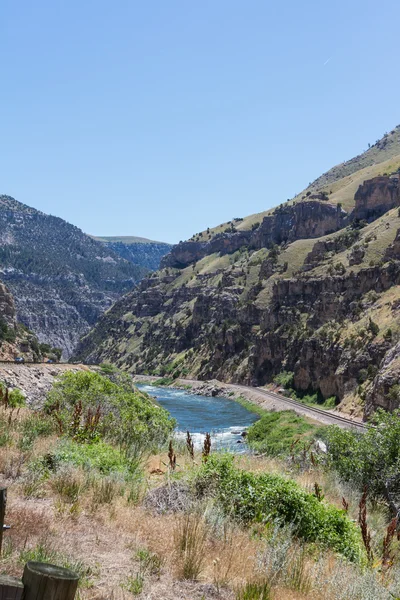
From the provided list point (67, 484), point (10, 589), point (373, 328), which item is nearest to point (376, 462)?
point (67, 484)

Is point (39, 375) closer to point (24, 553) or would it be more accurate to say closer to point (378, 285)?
point (24, 553)

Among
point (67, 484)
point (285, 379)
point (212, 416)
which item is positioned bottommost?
point (212, 416)

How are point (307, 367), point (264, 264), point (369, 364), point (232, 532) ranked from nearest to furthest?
point (232, 532), point (369, 364), point (307, 367), point (264, 264)

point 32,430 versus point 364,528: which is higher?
point 364,528

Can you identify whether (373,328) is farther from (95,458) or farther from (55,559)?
(55,559)

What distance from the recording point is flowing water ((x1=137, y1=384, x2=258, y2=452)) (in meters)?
56.4

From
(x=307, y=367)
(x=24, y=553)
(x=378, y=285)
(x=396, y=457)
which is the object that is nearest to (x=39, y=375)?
(x=396, y=457)

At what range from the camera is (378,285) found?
99.5 m

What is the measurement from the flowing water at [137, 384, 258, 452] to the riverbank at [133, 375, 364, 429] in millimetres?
2707

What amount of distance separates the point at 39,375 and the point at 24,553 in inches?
1708

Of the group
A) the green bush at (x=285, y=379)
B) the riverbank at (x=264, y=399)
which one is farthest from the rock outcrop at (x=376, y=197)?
the riverbank at (x=264, y=399)

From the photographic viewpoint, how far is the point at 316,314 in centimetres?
11112

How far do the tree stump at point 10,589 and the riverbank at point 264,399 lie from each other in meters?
51.9

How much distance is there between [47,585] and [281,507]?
6445mm
